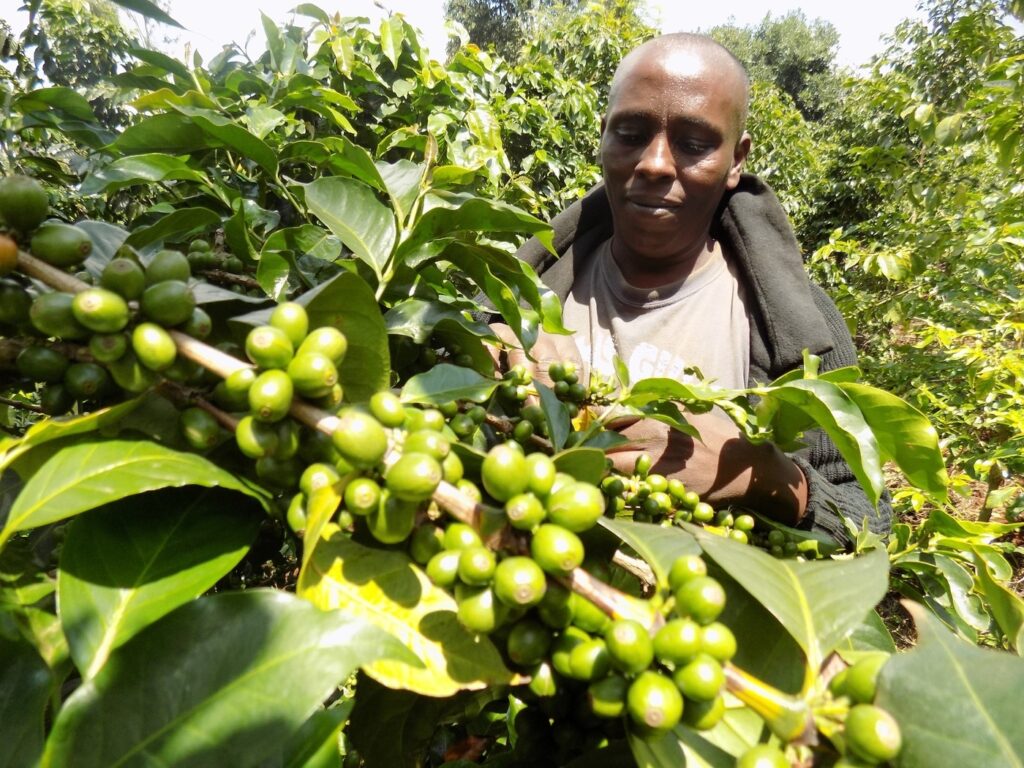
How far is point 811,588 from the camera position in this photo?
1.81 feet

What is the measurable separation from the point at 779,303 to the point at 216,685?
2.03 m

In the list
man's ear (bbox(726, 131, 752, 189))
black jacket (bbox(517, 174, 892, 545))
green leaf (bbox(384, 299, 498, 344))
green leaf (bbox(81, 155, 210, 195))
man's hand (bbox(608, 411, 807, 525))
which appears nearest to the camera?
green leaf (bbox(384, 299, 498, 344))

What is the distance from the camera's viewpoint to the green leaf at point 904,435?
93cm

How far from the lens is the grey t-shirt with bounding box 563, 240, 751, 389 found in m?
2.21

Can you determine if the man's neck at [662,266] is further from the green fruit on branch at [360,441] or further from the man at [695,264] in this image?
the green fruit on branch at [360,441]

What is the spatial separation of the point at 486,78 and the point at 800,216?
795cm

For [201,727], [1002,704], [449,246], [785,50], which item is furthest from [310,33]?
Result: [785,50]

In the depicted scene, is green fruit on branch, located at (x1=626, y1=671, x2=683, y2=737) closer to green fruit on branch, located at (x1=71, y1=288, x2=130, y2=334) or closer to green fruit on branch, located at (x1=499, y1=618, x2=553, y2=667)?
green fruit on branch, located at (x1=499, y1=618, x2=553, y2=667)

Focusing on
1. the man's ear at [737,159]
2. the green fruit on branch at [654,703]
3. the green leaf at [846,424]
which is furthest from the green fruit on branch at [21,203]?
the man's ear at [737,159]

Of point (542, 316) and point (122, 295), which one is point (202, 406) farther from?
point (542, 316)

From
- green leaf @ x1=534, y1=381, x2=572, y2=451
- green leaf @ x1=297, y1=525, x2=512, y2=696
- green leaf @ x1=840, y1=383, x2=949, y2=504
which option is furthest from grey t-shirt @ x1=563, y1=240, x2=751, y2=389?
green leaf @ x1=297, y1=525, x2=512, y2=696

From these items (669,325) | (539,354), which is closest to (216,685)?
(539,354)

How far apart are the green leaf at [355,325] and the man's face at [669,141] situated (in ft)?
5.22

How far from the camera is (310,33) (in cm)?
325
